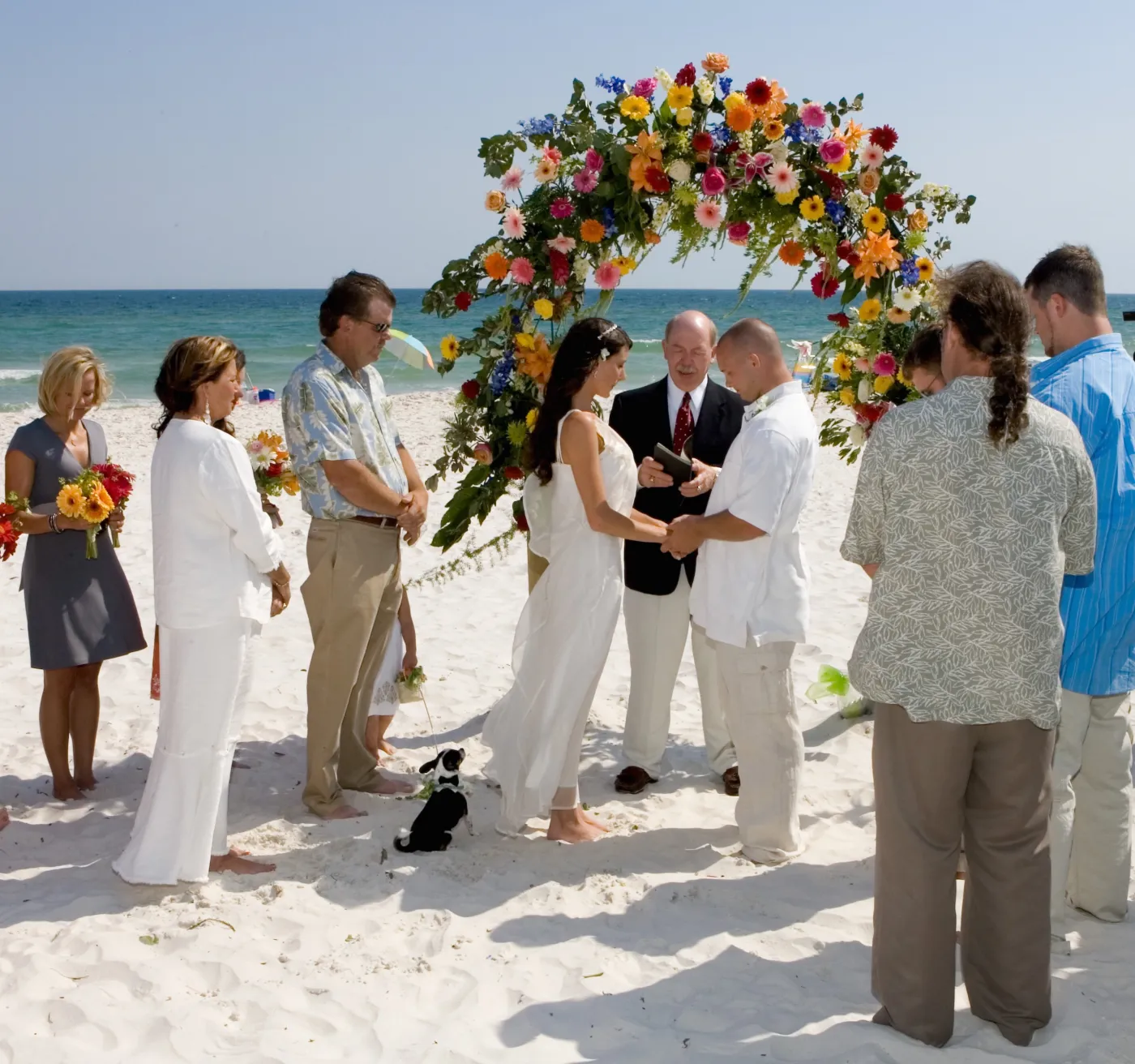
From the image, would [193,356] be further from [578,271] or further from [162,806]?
[578,271]

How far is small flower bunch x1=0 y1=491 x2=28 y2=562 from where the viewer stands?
15.5 feet

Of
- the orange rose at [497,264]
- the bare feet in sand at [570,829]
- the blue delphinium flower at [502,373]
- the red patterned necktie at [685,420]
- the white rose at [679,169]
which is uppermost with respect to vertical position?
the white rose at [679,169]

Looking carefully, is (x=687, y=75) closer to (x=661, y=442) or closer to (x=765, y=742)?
(x=661, y=442)

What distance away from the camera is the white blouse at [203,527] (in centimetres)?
420

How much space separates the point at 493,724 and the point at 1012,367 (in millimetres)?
2797

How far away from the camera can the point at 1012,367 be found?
313 centimetres

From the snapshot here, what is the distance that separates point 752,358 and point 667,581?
1467 millimetres

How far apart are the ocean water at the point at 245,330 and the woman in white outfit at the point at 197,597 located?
95.7 inches

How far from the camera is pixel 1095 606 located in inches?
157

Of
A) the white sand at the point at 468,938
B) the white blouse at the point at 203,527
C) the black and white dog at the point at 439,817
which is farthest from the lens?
the black and white dog at the point at 439,817

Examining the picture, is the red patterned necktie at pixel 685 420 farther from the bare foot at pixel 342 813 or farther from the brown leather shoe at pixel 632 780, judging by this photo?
the bare foot at pixel 342 813

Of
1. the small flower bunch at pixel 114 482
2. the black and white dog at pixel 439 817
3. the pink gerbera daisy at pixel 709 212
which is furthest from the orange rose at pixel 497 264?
the black and white dog at pixel 439 817

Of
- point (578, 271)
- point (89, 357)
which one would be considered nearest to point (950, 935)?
point (578, 271)

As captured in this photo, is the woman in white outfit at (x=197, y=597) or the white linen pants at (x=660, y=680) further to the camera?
the white linen pants at (x=660, y=680)
